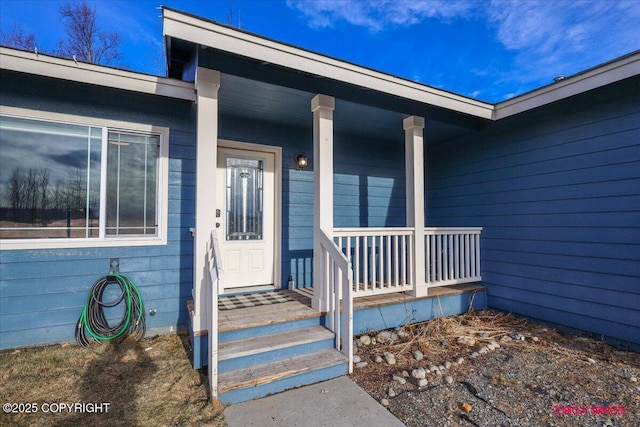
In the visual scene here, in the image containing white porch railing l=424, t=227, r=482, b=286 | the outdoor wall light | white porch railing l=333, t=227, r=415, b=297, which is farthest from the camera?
the outdoor wall light

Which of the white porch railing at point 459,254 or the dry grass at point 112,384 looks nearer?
the dry grass at point 112,384

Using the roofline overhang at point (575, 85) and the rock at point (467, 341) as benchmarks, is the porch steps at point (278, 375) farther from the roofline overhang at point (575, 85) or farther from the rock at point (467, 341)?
the roofline overhang at point (575, 85)

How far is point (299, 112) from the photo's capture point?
3.78 m

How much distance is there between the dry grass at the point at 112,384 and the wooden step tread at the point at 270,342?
304 millimetres

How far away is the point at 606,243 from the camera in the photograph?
3.25m

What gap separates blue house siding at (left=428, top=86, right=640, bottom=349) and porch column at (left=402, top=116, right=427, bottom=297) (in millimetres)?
1295

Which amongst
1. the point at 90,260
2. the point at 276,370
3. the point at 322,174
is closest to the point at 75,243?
the point at 90,260

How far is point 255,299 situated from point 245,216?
111cm

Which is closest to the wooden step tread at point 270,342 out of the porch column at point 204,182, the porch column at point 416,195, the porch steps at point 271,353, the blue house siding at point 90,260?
the porch steps at point 271,353

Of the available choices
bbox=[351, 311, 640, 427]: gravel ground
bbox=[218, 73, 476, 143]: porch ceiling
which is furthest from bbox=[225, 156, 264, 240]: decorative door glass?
bbox=[351, 311, 640, 427]: gravel ground

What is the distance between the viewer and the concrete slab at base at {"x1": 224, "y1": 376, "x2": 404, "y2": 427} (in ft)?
6.61

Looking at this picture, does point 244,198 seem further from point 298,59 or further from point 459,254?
point 459,254

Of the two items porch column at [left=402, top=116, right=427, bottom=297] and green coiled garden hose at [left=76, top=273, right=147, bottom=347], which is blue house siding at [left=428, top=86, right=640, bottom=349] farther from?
green coiled garden hose at [left=76, top=273, right=147, bottom=347]

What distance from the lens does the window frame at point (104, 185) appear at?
293cm
